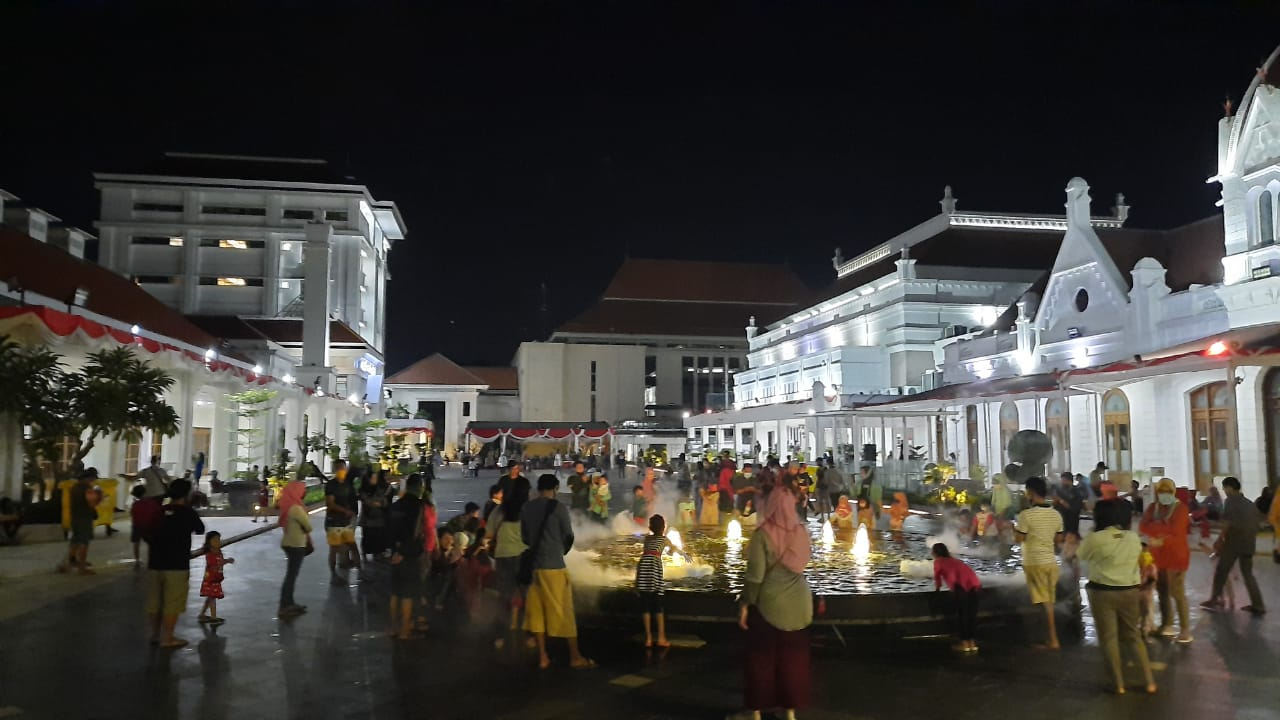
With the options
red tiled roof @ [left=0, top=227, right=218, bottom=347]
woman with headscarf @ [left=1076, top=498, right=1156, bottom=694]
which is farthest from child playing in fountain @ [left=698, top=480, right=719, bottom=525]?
red tiled roof @ [left=0, top=227, right=218, bottom=347]

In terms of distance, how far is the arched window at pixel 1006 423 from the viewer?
26719mm

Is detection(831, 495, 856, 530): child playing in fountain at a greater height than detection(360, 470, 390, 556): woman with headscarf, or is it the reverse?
detection(360, 470, 390, 556): woman with headscarf

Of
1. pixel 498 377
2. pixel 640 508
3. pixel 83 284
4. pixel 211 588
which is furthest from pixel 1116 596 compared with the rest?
pixel 498 377

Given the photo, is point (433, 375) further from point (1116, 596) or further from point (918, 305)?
point (1116, 596)

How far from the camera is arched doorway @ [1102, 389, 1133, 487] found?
71.1 feet

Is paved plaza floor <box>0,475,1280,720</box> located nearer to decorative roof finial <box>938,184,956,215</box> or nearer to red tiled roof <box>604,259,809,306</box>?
decorative roof finial <box>938,184,956,215</box>

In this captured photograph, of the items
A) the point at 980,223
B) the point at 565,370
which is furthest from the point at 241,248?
the point at 980,223

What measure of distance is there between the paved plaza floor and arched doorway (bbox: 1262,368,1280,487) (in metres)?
10.6

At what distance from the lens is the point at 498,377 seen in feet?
269

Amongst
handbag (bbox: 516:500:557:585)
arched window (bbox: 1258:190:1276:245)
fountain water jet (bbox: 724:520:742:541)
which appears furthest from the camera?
arched window (bbox: 1258:190:1276:245)

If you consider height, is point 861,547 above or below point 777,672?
below

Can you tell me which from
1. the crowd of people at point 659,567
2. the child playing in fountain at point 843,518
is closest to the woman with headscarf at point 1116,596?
the crowd of people at point 659,567

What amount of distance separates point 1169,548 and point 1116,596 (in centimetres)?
223

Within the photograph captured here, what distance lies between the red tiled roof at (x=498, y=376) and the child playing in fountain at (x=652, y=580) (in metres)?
72.9
